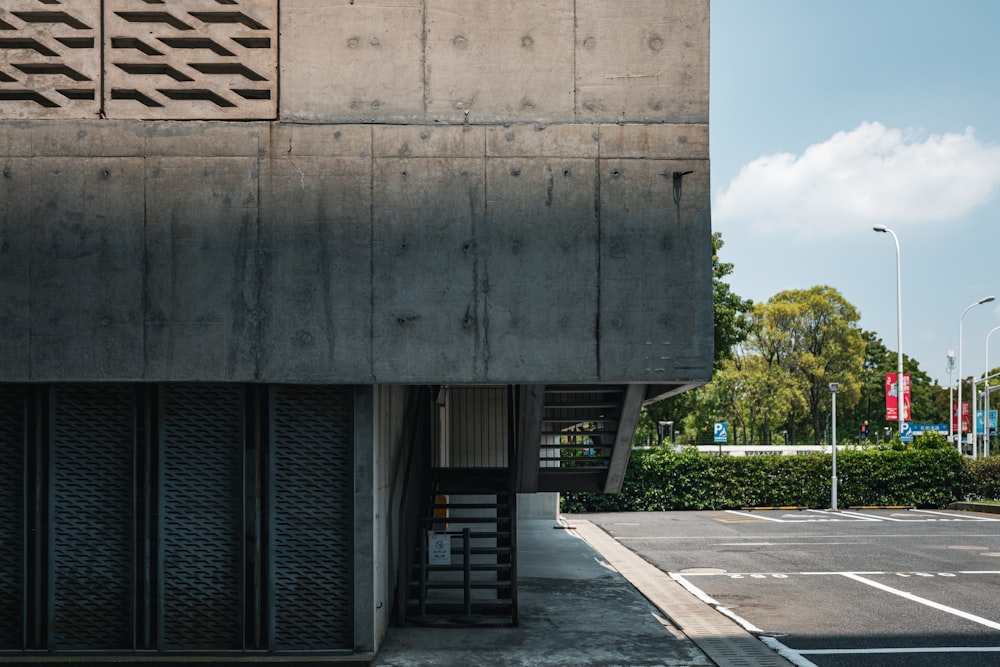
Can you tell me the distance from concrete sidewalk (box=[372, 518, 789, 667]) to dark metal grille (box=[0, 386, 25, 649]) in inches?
149

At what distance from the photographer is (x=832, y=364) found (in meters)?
65.1

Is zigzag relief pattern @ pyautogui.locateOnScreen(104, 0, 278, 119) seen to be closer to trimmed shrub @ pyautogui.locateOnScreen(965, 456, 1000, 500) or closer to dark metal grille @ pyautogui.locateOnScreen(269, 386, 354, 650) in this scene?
dark metal grille @ pyautogui.locateOnScreen(269, 386, 354, 650)

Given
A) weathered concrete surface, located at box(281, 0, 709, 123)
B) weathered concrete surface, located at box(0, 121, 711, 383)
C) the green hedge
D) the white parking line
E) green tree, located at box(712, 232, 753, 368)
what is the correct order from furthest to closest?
1. green tree, located at box(712, 232, 753, 368)
2. the green hedge
3. the white parking line
4. weathered concrete surface, located at box(281, 0, 709, 123)
5. weathered concrete surface, located at box(0, 121, 711, 383)

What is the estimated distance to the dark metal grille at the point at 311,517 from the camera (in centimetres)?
986

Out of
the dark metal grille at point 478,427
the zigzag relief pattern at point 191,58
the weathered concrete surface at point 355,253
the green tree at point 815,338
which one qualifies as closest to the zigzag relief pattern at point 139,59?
the zigzag relief pattern at point 191,58

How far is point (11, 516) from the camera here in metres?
9.95

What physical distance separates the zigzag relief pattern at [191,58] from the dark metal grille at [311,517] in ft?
9.76

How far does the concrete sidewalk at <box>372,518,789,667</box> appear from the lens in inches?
396

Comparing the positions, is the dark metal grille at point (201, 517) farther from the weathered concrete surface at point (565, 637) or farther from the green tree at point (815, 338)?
the green tree at point (815, 338)

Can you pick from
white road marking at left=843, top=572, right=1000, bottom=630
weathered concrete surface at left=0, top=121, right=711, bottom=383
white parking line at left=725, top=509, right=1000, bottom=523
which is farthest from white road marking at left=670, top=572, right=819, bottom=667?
white parking line at left=725, top=509, right=1000, bottom=523

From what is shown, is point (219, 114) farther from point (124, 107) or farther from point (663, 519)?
point (663, 519)

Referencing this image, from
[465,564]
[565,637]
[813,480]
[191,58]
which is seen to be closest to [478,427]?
[465,564]

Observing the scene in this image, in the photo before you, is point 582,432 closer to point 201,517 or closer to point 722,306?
point 201,517

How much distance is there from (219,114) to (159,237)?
4.43 ft
